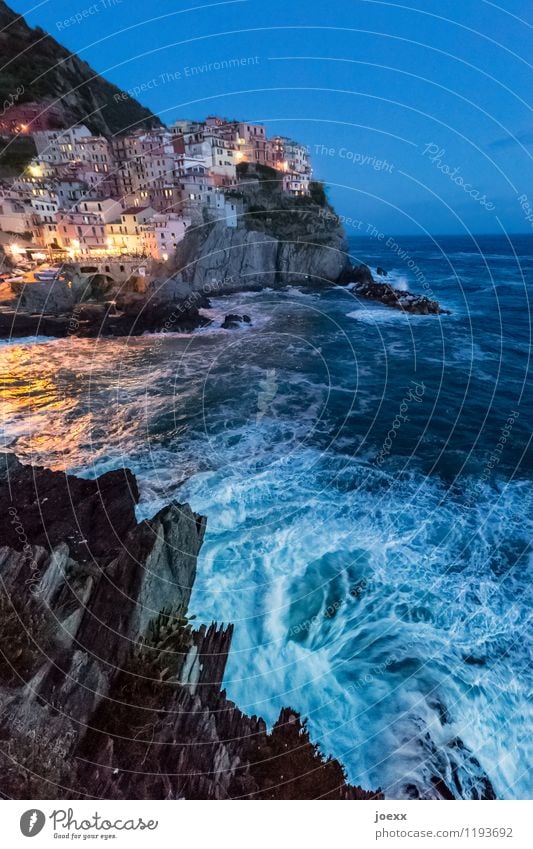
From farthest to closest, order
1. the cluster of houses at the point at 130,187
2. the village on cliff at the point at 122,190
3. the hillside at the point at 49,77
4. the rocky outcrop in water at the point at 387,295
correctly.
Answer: the hillside at the point at 49,77, the cluster of houses at the point at 130,187, the village on cliff at the point at 122,190, the rocky outcrop in water at the point at 387,295

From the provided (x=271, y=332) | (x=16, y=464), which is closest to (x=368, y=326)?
(x=271, y=332)

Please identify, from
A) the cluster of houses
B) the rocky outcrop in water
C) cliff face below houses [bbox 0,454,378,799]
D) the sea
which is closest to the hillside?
the cluster of houses

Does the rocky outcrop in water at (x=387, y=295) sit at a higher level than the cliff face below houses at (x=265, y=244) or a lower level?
lower

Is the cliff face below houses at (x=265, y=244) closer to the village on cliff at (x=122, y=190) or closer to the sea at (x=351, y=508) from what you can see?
the village on cliff at (x=122, y=190)

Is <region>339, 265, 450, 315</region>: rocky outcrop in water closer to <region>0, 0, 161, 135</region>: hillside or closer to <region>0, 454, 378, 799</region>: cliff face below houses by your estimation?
<region>0, 454, 378, 799</region>: cliff face below houses

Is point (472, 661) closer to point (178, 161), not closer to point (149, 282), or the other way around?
point (149, 282)

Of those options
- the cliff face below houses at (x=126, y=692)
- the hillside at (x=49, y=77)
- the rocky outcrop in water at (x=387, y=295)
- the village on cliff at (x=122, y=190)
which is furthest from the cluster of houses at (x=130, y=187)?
the cliff face below houses at (x=126, y=692)
